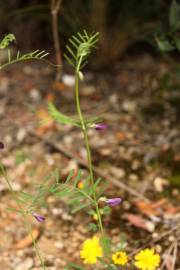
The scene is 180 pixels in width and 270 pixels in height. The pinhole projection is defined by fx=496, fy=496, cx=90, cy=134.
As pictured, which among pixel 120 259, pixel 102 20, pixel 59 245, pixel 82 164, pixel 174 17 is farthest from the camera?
pixel 102 20

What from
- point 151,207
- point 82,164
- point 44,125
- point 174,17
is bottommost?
point 151,207

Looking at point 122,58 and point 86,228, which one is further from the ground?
point 122,58

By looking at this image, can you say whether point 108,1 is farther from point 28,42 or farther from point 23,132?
point 23,132

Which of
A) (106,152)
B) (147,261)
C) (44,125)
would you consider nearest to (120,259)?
(147,261)

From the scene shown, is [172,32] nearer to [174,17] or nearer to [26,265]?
[174,17]

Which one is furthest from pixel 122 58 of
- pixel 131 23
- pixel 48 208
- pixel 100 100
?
pixel 48 208

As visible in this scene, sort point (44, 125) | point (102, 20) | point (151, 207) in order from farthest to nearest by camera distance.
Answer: point (102, 20)
point (44, 125)
point (151, 207)

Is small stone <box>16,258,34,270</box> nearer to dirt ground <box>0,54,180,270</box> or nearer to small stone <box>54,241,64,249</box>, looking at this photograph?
dirt ground <box>0,54,180,270</box>

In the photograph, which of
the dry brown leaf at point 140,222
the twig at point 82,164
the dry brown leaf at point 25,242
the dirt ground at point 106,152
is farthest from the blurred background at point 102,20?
the dry brown leaf at point 25,242

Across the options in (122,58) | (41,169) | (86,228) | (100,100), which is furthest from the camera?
(122,58)
